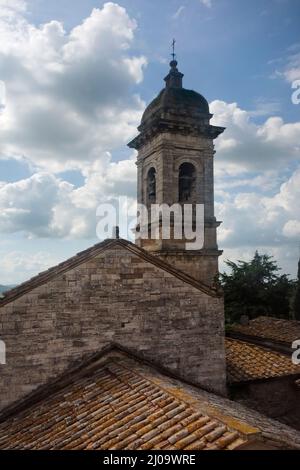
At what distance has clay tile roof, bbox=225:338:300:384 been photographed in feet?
34.5

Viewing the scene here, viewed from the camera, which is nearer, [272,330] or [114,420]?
[114,420]

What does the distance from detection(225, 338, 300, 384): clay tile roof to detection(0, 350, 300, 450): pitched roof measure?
3154mm

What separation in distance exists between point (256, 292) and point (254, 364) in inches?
669

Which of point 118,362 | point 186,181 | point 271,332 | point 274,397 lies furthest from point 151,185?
point 274,397

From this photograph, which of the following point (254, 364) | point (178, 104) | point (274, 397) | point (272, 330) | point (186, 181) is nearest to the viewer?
point (274, 397)

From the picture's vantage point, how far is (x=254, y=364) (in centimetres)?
1127

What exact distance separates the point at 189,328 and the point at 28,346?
12.5 ft

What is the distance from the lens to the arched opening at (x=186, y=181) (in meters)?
14.2

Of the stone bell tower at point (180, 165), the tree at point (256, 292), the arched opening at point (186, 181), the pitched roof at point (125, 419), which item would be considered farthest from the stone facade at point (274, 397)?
the tree at point (256, 292)

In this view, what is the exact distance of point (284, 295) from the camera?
2769 centimetres

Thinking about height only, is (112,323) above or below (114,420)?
above

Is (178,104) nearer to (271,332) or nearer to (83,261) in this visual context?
(83,261)
